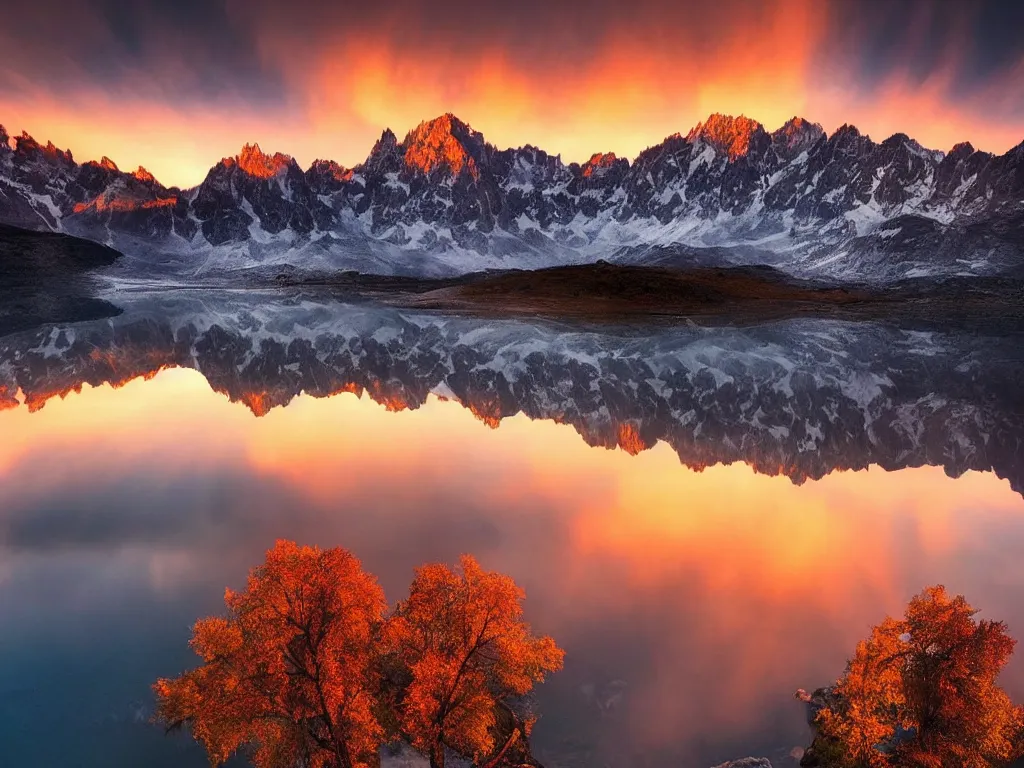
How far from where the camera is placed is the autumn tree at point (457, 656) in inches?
571

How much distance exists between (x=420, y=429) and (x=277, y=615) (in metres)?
33.9

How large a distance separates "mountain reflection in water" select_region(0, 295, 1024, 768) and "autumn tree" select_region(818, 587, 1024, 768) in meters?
2.25

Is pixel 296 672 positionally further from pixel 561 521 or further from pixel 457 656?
pixel 561 521

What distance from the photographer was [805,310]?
162m

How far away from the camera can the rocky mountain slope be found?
4584cm

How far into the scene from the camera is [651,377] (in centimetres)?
7181

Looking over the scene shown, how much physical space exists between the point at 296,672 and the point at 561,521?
56.0 ft

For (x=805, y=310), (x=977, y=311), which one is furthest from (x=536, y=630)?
(x=977, y=311)

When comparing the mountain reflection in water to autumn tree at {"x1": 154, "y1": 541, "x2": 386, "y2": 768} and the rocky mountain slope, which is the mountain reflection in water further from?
autumn tree at {"x1": 154, "y1": 541, "x2": 386, "y2": 768}

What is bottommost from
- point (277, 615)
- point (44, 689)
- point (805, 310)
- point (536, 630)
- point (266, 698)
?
point (44, 689)

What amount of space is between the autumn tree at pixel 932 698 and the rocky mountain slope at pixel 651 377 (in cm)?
2438

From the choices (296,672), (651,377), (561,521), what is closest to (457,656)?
(296,672)

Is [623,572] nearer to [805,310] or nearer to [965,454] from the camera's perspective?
[965,454]

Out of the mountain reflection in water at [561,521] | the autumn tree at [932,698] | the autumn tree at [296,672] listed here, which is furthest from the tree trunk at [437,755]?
the autumn tree at [932,698]
